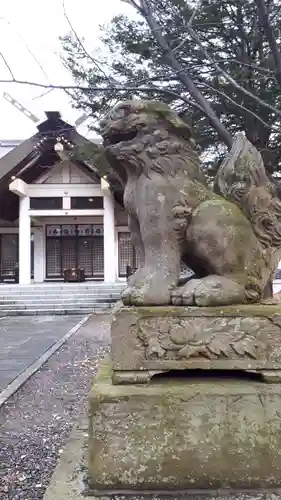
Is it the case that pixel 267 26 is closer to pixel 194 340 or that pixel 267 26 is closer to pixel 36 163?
pixel 194 340

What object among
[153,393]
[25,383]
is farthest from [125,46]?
[153,393]

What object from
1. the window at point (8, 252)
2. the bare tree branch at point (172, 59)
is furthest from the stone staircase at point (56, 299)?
the bare tree branch at point (172, 59)

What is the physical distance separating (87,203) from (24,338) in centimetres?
Result: 1074

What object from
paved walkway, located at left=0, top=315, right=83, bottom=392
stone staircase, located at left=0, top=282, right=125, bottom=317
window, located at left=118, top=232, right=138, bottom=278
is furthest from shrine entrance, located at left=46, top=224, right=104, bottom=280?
paved walkway, located at left=0, top=315, right=83, bottom=392

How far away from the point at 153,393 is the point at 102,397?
21cm

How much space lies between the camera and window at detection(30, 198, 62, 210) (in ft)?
62.7

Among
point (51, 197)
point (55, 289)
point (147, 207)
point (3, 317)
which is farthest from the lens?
point (51, 197)

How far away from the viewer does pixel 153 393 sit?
6.34 feet

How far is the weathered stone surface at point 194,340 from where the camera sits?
6.50 feet

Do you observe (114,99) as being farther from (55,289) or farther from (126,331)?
(55,289)

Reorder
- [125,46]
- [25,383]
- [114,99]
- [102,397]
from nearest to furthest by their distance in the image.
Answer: [102,397] → [25,383] → [114,99] → [125,46]

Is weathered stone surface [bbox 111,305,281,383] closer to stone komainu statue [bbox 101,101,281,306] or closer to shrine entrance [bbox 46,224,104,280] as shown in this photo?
stone komainu statue [bbox 101,101,281,306]

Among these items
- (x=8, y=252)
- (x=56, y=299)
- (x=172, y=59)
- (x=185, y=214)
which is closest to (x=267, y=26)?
(x=172, y=59)

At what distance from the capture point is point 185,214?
7.09ft
